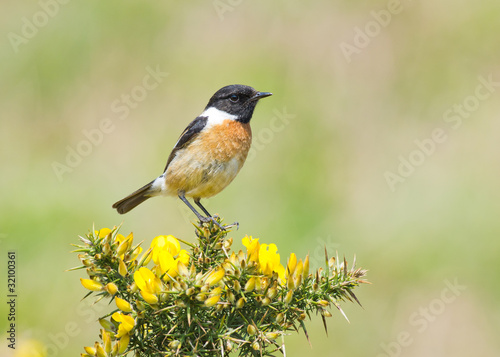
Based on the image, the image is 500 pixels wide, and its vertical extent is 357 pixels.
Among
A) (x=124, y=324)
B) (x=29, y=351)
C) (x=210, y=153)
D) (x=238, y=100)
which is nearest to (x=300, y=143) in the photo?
Result: (x=238, y=100)

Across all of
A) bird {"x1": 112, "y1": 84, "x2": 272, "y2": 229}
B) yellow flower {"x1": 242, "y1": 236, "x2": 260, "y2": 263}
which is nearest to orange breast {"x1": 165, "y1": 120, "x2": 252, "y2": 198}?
bird {"x1": 112, "y1": 84, "x2": 272, "y2": 229}

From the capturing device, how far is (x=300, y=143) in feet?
25.8

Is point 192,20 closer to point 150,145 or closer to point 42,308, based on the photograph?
point 150,145

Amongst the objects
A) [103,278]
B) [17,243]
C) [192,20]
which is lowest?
[103,278]

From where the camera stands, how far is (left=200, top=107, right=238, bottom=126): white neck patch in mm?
4984

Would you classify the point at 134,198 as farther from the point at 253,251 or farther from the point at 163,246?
the point at 253,251

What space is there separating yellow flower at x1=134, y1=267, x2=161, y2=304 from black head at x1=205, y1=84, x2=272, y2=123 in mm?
3014

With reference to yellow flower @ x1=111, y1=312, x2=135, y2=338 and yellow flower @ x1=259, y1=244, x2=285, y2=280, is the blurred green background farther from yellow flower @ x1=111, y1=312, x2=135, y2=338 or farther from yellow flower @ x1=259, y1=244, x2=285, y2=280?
yellow flower @ x1=111, y1=312, x2=135, y2=338

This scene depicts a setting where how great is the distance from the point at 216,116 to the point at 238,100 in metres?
0.22

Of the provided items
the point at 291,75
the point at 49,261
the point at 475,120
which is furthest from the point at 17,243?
the point at 475,120

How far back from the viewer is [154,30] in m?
8.95

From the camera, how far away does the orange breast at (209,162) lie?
4.68m

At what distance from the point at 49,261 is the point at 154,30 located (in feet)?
12.9

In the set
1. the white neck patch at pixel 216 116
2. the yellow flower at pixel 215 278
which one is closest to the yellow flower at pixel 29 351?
the yellow flower at pixel 215 278
